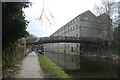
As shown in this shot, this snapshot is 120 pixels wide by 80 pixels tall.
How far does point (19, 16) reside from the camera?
9.39m

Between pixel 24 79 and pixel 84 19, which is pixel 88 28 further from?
pixel 24 79

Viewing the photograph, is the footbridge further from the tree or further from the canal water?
the tree

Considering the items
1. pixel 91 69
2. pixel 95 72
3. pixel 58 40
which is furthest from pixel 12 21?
pixel 58 40

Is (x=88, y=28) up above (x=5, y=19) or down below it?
above

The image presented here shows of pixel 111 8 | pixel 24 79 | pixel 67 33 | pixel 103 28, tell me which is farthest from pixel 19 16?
pixel 67 33

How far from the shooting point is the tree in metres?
8.33

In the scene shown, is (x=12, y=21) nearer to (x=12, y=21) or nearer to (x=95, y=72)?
(x=12, y=21)

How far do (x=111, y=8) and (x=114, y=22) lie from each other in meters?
2.68

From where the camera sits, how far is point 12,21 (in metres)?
9.05

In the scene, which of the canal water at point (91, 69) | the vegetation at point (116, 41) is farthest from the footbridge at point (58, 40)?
the canal water at point (91, 69)

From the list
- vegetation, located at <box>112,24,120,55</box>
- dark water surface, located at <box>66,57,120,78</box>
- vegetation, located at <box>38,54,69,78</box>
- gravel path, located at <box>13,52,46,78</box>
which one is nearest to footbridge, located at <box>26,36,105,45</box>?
vegetation, located at <box>112,24,120,55</box>

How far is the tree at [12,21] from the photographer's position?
8.33 m

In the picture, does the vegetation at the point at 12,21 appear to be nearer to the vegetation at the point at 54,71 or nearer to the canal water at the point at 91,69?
the vegetation at the point at 54,71

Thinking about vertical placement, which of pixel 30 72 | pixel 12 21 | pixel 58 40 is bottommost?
pixel 30 72
